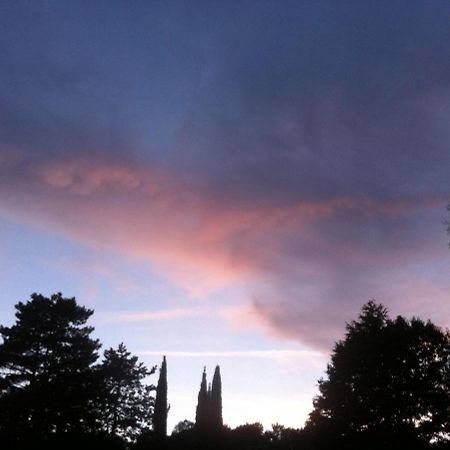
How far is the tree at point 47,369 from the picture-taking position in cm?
3844

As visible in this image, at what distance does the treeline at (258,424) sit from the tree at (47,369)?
3.4 inches

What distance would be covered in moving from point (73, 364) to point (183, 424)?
127023 millimetres

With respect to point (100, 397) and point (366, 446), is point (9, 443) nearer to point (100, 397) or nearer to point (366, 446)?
point (100, 397)

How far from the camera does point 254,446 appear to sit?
41781 millimetres

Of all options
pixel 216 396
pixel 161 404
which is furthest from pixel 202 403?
pixel 161 404

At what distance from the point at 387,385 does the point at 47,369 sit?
31543mm

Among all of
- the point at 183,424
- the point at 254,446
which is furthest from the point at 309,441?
the point at 183,424

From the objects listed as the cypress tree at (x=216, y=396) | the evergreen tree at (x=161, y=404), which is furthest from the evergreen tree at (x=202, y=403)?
the evergreen tree at (x=161, y=404)

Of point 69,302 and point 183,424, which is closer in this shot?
point 69,302

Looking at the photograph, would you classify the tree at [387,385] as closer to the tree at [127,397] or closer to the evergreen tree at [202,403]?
the tree at [127,397]

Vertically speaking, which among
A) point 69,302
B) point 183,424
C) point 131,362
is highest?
point 69,302

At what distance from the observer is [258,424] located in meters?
47.6

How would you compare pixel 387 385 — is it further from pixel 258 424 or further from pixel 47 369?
pixel 47 369

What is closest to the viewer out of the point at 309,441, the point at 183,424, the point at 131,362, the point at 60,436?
the point at 60,436
